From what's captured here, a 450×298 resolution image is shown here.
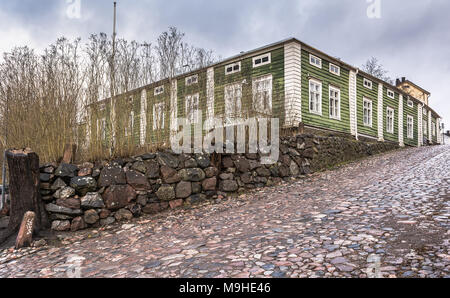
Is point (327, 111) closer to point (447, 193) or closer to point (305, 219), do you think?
point (447, 193)

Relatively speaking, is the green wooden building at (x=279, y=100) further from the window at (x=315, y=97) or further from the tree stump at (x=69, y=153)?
the tree stump at (x=69, y=153)

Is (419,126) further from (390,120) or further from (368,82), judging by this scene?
(368,82)

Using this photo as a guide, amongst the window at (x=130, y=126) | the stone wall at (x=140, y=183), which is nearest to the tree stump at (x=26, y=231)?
the stone wall at (x=140, y=183)

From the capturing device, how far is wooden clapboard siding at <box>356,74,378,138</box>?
1930 centimetres

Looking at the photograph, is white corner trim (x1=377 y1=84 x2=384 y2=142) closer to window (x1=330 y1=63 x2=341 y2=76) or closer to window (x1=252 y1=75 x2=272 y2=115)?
window (x1=330 y1=63 x2=341 y2=76)

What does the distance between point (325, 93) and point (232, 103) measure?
8.26 meters

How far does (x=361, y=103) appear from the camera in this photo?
64.3 feet

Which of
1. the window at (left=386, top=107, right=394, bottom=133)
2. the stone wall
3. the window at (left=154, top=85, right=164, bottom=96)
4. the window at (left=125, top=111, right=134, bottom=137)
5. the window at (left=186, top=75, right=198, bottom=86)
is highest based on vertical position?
the window at (left=386, top=107, right=394, bottom=133)

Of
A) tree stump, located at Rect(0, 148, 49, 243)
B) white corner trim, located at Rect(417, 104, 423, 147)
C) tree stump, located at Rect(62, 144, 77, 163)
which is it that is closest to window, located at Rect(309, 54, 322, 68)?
tree stump, located at Rect(62, 144, 77, 163)

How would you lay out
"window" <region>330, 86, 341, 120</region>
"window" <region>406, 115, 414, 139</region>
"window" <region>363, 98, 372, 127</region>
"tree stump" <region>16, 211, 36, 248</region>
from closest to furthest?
"tree stump" <region>16, 211, 36, 248</region>, "window" <region>330, 86, 341, 120</region>, "window" <region>363, 98, 372, 127</region>, "window" <region>406, 115, 414, 139</region>

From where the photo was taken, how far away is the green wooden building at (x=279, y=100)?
8.22 meters

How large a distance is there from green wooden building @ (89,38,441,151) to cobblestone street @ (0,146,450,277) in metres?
2.57

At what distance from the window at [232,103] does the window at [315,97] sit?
21.0 feet

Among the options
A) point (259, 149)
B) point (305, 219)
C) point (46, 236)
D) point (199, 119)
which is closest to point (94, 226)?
point (46, 236)
